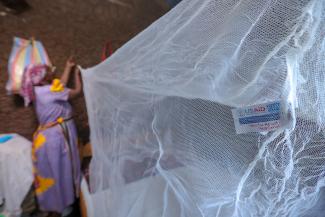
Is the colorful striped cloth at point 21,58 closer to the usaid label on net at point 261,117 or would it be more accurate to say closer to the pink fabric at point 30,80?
the pink fabric at point 30,80

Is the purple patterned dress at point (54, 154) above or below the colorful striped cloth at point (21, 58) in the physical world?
below

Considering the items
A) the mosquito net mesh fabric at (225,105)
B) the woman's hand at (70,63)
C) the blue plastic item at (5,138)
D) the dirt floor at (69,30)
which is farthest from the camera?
the woman's hand at (70,63)

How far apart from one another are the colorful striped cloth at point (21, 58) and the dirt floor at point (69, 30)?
4 cm

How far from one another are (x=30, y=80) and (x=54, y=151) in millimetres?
425

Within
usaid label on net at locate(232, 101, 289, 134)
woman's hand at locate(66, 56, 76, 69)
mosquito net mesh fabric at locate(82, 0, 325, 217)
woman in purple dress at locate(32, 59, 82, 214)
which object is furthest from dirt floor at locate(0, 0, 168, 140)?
usaid label on net at locate(232, 101, 289, 134)

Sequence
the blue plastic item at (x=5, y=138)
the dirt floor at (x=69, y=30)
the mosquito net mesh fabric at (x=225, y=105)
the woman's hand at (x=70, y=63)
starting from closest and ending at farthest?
1. the mosquito net mesh fabric at (x=225, y=105)
2. the blue plastic item at (x=5, y=138)
3. the dirt floor at (x=69, y=30)
4. the woman's hand at (x=70, y=63)

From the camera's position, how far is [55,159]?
1396 mm

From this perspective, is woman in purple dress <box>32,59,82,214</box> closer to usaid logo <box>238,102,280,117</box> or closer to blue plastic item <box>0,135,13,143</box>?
blue plastic item <box>0,135,13,143</box>

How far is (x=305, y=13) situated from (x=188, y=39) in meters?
0.25

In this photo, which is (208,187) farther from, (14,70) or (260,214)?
(14,70)

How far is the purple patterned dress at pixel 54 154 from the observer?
1.38m

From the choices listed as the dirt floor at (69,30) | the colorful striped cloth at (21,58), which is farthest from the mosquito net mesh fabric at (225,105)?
the dirt floor at (69,30)

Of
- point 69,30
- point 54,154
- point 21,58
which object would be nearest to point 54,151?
point 54,154

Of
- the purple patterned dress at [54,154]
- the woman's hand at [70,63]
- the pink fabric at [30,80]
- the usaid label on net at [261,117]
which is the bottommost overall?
the purple patterned dress at [54,154]
